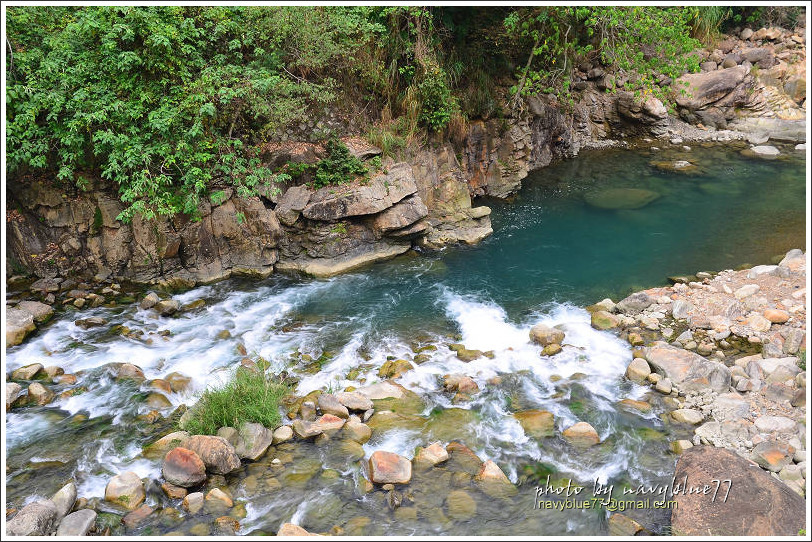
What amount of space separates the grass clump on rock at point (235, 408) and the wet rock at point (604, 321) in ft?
15.3

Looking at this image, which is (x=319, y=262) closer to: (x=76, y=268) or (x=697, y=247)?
(x=76, y=268)

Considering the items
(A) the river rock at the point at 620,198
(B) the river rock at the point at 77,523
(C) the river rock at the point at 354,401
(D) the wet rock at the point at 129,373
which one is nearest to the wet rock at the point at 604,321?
(C) the river rock at the point at 354,401

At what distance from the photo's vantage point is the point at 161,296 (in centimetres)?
848

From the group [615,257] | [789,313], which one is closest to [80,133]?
[615,257]

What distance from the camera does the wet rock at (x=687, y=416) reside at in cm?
586

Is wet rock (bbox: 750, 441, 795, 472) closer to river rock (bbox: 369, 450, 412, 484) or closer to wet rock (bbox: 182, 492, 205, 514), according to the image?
river rock (bbox: 369, 450, 412, 484)

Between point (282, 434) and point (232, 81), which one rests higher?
point (232, 81)

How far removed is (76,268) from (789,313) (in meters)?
10.8

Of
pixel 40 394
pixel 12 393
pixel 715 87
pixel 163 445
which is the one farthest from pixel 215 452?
pixel 715 87

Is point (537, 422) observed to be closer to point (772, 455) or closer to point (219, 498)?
point (772, 455)

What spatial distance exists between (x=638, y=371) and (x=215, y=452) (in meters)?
4.99

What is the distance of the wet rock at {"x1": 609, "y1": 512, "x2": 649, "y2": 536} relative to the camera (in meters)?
4.59

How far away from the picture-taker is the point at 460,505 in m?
4.82

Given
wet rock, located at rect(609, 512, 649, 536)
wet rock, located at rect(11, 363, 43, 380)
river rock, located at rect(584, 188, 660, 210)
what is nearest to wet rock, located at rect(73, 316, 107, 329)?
wet rock, located at rect(11, 363, 43, 380)
